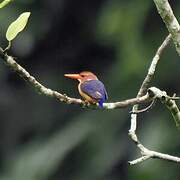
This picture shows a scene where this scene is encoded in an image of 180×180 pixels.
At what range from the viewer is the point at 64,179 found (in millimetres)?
13289

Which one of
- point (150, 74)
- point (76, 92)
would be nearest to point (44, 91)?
point (150, 74)

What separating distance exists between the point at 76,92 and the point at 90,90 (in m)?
8.27

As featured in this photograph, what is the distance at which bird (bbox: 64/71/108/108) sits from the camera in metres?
4.92

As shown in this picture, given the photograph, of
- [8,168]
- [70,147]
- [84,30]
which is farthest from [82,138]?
[84,30]

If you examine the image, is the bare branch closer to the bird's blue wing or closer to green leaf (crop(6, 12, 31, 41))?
the bird's blue wing

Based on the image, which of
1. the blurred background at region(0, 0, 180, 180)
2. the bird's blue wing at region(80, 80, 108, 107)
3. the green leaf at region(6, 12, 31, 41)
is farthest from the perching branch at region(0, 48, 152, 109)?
the blurred background at region(0, 0, 180, 180)

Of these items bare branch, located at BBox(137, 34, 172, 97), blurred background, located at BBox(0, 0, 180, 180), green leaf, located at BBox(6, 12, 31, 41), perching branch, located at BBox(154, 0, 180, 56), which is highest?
green leaf, located at BBox(6, 12, 31, 41)

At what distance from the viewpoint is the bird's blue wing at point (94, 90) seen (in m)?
4.94

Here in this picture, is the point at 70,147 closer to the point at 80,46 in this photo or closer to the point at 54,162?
the point at 54,162

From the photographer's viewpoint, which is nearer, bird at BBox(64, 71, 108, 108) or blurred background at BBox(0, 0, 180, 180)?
bird at BBox(64, 71, 108, 108)

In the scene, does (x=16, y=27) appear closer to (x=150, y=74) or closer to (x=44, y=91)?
(x=44, y=91)

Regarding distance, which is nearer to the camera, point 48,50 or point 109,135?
point 109,135

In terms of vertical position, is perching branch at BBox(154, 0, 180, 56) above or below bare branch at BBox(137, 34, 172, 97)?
above

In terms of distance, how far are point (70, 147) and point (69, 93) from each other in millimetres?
831
